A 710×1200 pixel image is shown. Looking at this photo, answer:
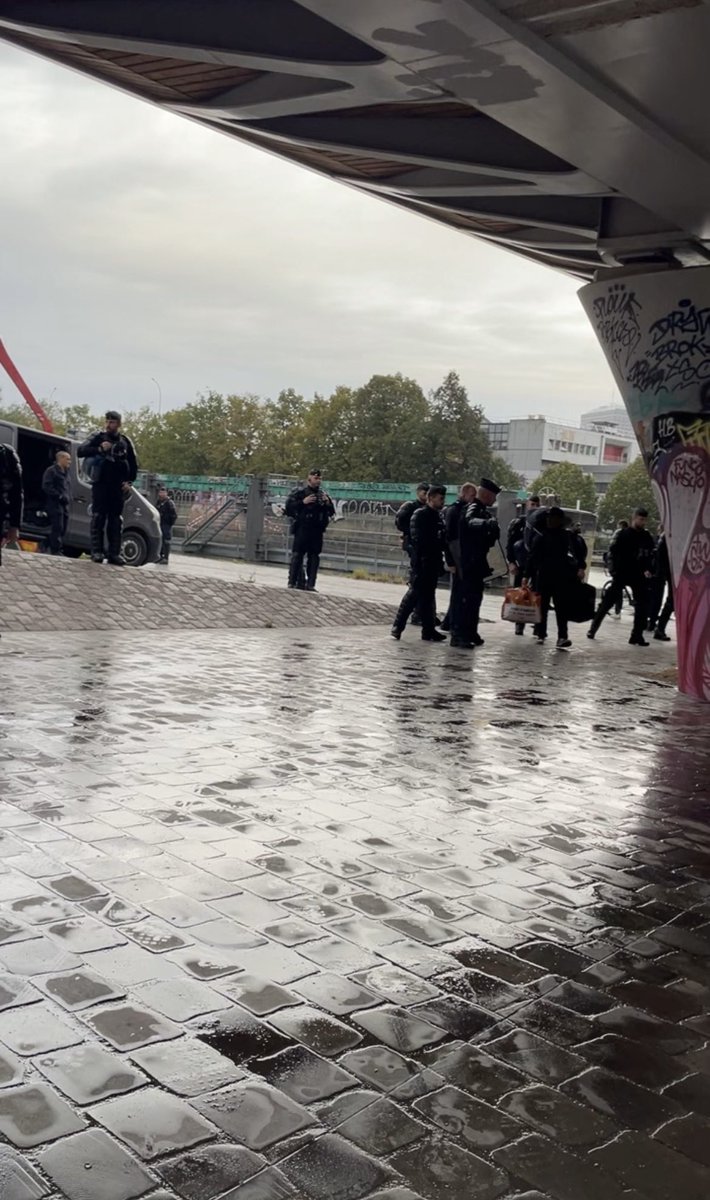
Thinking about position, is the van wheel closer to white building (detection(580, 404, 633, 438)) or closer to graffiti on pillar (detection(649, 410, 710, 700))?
graffiti on pillar (detection(649, 410, 710, 700))

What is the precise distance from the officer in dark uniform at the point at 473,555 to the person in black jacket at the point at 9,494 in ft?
17.4

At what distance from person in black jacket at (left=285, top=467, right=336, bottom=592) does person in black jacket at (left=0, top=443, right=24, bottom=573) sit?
671cm

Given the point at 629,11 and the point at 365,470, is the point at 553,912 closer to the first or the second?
the point at 629,11

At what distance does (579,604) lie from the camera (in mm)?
15117

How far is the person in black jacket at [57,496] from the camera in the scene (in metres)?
16.5

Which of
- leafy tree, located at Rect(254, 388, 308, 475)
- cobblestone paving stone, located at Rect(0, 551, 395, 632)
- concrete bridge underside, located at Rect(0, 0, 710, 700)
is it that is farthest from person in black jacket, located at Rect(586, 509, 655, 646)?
leafy tree, located at Rect(254, 388, 308, 475)

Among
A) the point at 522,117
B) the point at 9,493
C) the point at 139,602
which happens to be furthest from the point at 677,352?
the point at 139,602

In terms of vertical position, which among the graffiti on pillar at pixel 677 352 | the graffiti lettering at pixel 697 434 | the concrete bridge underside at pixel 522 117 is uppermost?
the concrete bridge underside at pixel 522 117

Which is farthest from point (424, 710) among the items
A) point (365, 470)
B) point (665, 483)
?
point (365, 470)

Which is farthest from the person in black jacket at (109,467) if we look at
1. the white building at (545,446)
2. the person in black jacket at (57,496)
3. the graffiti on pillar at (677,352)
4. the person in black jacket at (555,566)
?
the white building at (545,446)

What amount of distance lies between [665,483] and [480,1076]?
8.35 metres

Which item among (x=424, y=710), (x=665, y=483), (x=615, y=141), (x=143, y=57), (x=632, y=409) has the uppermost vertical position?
(x=143, y=57)

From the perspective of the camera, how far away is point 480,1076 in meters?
3.06

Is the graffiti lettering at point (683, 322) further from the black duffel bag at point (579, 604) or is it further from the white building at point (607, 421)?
the white building at point (607, 421)
